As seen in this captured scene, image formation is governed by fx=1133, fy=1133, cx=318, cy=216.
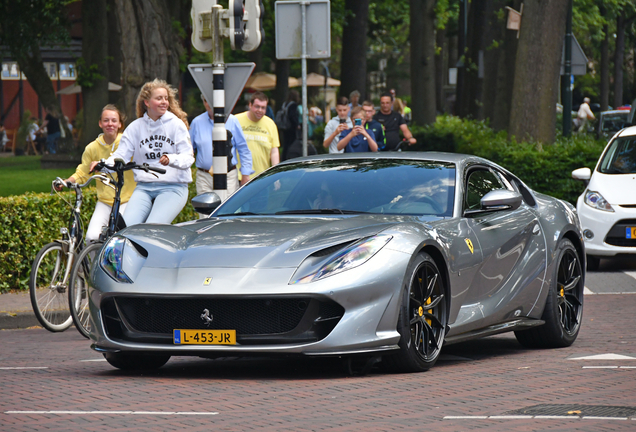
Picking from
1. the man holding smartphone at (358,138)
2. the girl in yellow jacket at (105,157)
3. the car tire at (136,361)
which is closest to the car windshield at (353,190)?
the car tire at (136,361)

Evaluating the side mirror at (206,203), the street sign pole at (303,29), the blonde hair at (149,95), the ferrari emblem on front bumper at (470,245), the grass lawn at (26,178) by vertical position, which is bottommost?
the grass lawn at (26,178)

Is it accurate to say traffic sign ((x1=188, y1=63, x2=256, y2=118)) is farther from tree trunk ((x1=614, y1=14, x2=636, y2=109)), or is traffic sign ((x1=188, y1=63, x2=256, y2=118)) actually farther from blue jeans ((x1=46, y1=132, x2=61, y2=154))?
tree trunk ((x1=614, y1=14, x2=636, y2=109))

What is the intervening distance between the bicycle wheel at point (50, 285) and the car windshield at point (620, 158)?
7333 mm

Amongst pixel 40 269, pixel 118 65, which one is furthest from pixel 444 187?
pixel 118 65

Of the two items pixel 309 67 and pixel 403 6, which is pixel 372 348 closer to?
pixel 403 6

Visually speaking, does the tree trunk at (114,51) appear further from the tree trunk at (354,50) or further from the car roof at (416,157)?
the car roof at (416,157)

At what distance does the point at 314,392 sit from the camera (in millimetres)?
5965

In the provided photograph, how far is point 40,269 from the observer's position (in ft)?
29.6

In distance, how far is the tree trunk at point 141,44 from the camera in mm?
18234

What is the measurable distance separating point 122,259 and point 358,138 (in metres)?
9.83

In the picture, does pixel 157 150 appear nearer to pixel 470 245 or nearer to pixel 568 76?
pixel 470 245

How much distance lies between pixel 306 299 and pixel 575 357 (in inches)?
91.3

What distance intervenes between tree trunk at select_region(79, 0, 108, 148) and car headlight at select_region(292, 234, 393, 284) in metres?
22.8

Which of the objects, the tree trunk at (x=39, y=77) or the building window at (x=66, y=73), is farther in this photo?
the building window at (x=66, y=73)
